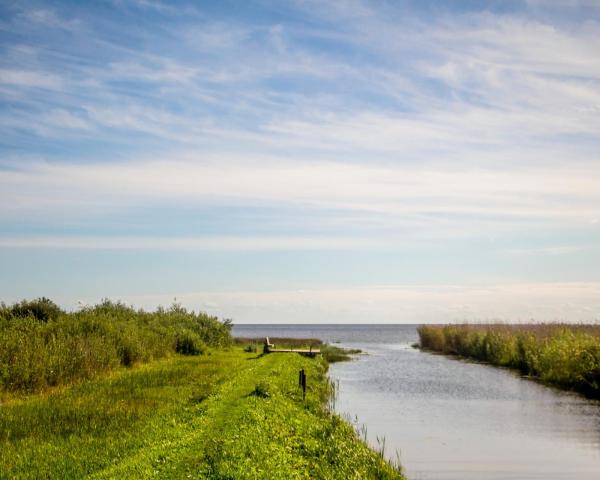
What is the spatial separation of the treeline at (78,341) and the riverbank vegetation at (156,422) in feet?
0.35

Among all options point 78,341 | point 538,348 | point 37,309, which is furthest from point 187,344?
point 538,348

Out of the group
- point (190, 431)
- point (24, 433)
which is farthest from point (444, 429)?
point (24, 433)

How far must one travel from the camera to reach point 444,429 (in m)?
28.9

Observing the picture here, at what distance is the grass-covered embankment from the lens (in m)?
43.0

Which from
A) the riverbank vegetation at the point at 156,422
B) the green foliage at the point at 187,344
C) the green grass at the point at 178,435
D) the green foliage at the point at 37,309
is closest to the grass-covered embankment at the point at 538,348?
the riverbank vegetation at the point at 156,422

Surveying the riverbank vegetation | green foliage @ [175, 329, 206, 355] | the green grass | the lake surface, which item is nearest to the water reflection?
the lake surface

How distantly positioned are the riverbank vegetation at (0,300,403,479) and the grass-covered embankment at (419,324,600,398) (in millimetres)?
17518

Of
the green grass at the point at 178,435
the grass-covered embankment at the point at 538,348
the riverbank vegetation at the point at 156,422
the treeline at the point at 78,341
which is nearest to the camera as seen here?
the green grass at the point at 178,435

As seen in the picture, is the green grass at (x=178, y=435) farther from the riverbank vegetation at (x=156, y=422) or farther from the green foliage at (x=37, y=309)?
the green foliage at (x=37, y=309)

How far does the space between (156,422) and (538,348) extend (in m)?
42.7

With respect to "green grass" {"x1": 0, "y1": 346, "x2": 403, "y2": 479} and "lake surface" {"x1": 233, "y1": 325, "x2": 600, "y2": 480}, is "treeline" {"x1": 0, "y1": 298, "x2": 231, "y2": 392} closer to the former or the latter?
"green grass" {"x1": 0, "y1": 346, "x2": 403, "y2": 479}

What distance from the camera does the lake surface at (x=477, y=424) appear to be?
2241 centimetres

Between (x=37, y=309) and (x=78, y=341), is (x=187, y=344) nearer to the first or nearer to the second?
(x=37, y=309)

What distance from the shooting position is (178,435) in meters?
19.5
